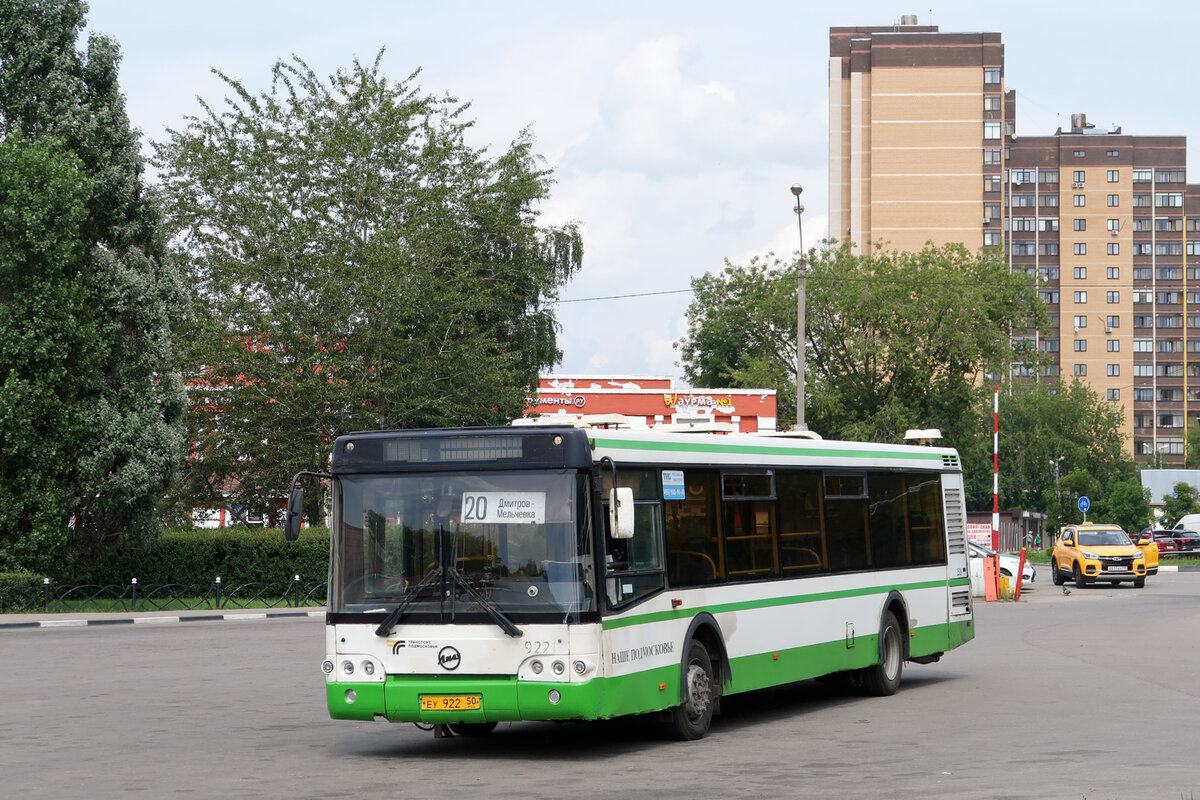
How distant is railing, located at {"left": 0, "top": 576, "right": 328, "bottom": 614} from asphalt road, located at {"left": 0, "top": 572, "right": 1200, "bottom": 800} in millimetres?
11178

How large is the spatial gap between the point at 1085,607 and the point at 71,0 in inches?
1025

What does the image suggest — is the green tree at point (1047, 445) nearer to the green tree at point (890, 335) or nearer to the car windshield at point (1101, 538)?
the green tree at point (890, 335)

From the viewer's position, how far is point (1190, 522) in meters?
81.2

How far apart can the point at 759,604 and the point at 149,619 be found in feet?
65.0

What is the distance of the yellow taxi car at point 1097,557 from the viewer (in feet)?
148

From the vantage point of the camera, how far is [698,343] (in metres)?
85.3

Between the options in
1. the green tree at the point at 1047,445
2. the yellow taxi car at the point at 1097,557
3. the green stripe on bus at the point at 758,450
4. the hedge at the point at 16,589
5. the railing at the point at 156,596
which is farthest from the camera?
the green tree at the point at 1047,445

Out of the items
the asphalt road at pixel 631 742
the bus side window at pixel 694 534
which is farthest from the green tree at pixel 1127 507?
the bus side window at pixel 694 534

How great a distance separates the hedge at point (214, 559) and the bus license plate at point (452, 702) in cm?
2430

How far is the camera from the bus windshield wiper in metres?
11.4

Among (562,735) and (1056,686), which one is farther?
(1056,686)

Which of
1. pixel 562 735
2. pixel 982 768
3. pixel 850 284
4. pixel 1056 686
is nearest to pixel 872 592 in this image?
pixel 1056 686

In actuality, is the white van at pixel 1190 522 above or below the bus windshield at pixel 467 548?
below

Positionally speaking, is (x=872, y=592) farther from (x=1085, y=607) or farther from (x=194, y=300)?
(x=194, y=300)
